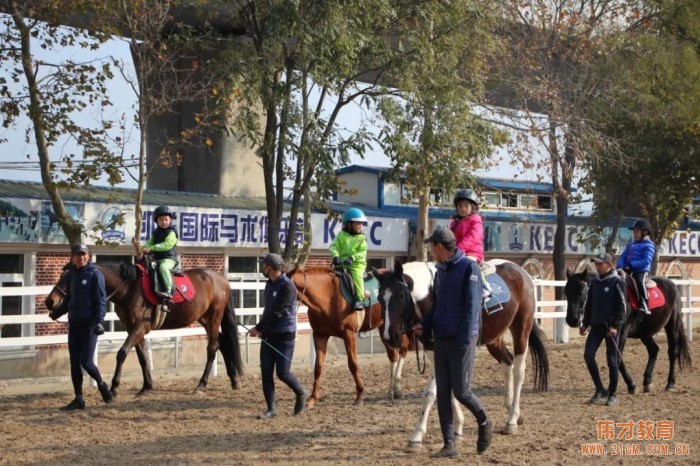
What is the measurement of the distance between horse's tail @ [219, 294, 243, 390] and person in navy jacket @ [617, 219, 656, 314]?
5.89 meters

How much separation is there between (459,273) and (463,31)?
9.55 meters

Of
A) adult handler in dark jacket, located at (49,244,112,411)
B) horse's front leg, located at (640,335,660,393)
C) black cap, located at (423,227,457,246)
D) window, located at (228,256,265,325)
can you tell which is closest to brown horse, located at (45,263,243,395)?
adult handler in dark jacket, located at (49,244,112,411)

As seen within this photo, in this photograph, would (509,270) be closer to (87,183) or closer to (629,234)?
(87,183)

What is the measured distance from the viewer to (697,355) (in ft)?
61.1

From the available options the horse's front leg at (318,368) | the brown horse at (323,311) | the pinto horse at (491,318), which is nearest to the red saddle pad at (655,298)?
the pinto horse at (491,318)

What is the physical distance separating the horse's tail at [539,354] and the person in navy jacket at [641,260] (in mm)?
2434

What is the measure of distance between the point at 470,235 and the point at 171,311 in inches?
213

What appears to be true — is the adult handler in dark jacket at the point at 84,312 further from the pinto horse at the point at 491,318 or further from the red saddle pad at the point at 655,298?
the red saddle pad at the point at 655,298

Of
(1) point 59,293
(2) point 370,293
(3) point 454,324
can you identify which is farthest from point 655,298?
(1) point 59,293

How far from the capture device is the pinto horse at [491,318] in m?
8.77

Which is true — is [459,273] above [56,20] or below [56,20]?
below

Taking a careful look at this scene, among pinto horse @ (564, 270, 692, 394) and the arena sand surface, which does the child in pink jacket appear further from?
pinto horse @ (564, 270, 692, 394)

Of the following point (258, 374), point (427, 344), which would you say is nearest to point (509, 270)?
point (427, 344)

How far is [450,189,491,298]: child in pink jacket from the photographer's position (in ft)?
30.1
